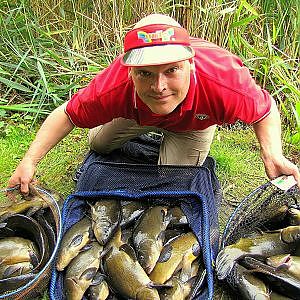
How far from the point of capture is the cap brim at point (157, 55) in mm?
1818

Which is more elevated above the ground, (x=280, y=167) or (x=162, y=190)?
(x=280, y=167)

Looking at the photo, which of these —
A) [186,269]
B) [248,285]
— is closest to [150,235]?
[186,269]

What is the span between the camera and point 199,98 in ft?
A: 7.16

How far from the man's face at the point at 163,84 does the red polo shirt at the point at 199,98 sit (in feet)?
0.40

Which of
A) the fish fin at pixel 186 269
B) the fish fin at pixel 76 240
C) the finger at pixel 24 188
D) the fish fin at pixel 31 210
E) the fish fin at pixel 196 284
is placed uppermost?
the finger at pixel 24 188

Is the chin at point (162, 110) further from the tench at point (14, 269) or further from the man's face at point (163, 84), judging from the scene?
the tench at point (14, 269)

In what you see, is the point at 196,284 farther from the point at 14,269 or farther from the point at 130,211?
the point at 14,269

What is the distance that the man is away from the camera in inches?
74.2

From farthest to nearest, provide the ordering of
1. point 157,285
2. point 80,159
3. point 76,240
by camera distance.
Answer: point 80,159 → point 76,240 → point 157,285

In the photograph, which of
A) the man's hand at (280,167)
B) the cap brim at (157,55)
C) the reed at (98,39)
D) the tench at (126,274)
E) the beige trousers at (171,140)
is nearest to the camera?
the cap brim at (157,55)

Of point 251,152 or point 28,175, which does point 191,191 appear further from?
point 251,152

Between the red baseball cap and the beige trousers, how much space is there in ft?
2.58

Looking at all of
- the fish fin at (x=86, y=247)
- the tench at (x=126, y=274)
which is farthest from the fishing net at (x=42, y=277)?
the tench at (x=126, y=274)

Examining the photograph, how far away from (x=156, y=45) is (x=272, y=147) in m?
0.69
